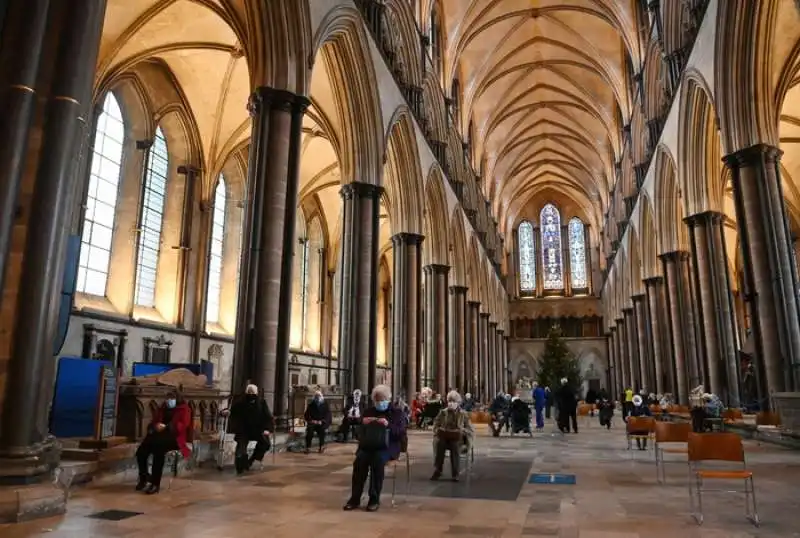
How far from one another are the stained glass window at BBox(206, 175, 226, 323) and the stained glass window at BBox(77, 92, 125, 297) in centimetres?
404

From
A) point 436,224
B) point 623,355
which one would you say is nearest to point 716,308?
point 436,224

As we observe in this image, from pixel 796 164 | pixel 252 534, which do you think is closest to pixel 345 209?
pixel 252 534

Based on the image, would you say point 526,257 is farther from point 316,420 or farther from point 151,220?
point 316,420

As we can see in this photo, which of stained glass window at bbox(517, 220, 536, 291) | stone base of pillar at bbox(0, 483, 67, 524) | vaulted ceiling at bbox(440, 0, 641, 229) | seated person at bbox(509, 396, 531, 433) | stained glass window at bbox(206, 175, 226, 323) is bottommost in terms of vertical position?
stone base of pillar at bbox(0, 483, 67, 524)

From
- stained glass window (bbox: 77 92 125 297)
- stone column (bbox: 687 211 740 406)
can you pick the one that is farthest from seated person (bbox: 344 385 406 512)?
stone column (bbox: 687 211 740 406)

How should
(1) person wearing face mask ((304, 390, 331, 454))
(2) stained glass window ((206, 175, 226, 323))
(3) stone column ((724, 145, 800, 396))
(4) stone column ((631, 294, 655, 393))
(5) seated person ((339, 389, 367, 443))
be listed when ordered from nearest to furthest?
1. (1) person wearing face mask ((304, 390, 331, 454))
2. (5) seated person ((339, 389, 367, 443))
3. (3) stone column ((724, 145, 800, 396))
4. (2) stained glass window ((206, 175, 226, 323))
5. (4) stone column ((631, 294, 655, 393))

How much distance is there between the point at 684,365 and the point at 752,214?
389 inches

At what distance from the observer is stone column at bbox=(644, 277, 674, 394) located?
2398 cm

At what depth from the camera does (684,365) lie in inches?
806

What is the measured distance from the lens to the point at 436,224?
22969mm

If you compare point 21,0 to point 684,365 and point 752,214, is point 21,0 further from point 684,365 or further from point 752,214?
point 684,365

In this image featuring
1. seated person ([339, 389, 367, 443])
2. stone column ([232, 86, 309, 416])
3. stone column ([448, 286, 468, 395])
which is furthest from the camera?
stone column ([448, 286, 468, 395])

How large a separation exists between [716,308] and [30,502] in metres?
16.5

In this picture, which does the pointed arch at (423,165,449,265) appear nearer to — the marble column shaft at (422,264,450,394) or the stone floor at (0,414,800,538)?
the marble column shaft at (422,264,450,394)
